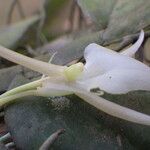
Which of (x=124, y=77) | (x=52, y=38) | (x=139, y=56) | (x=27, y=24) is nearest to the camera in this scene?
(x=124, y=77)

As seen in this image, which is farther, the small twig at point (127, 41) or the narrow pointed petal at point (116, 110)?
the small twig at point (127, 41)

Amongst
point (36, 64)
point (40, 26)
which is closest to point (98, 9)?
point (36, 64)

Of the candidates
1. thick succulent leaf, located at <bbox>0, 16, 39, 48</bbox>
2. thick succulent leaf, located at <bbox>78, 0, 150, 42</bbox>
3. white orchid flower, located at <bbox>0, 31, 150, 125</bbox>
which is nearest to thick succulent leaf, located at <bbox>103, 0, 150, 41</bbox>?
thick succulent leaf, located at <bbox>78, 0, 150, 42</bbox>

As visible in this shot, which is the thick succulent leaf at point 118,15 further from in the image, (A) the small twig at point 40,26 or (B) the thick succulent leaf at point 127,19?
(A) the small twig at point 40,26

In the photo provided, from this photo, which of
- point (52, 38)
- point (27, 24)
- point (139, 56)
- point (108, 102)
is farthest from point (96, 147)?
point (52, 38)

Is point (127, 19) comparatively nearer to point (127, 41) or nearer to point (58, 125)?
point (127, 41)

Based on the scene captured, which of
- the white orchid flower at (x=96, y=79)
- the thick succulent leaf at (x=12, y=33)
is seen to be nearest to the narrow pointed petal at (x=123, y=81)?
the white orchid flower at (x=96, y=79)

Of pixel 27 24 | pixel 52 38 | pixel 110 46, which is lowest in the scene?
pixel 52 38

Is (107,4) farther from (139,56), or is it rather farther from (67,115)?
(67,115)
